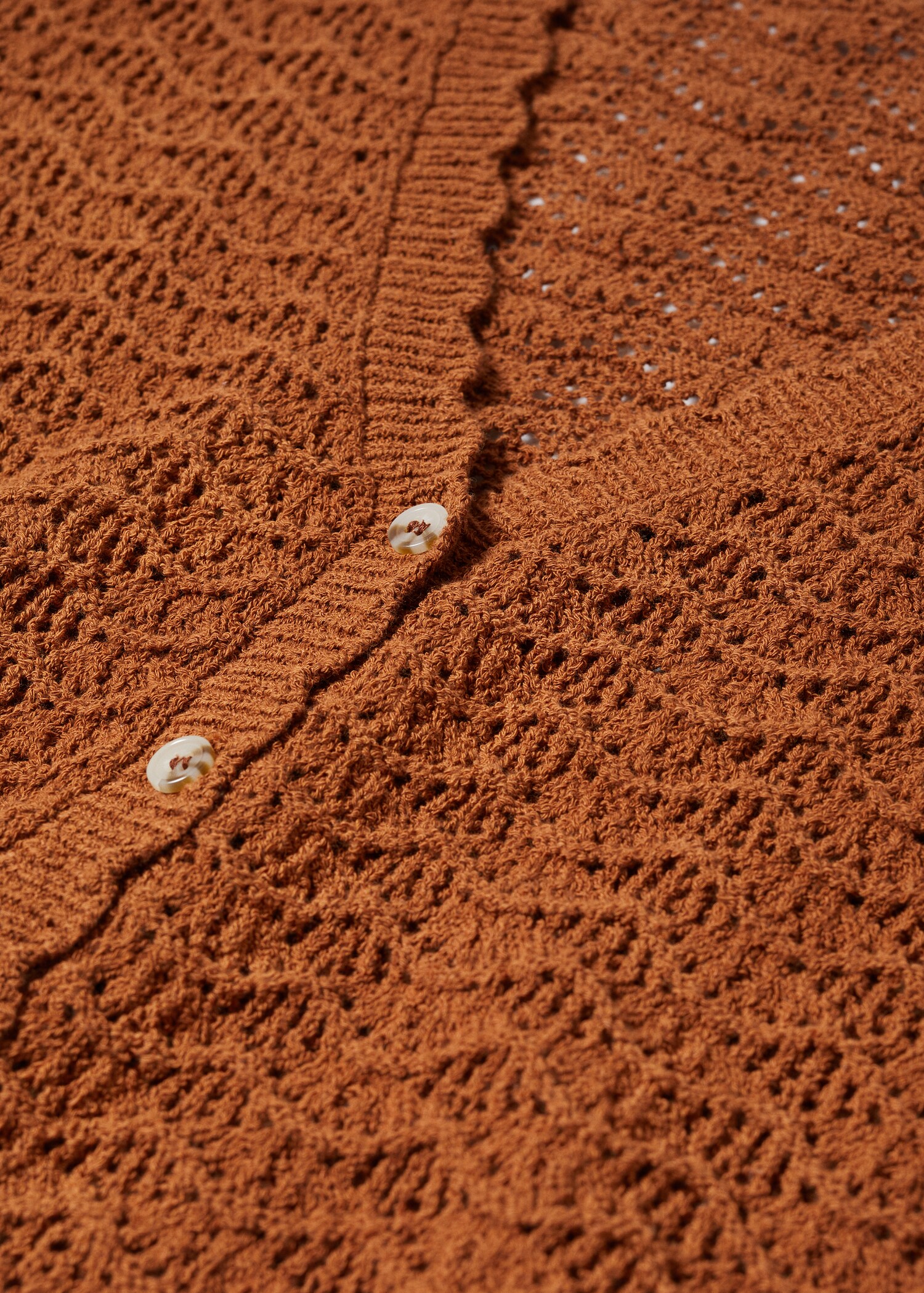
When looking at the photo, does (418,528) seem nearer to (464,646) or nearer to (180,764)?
(464,646)

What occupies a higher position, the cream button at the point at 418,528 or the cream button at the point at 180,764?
the cream button at the point at 418,528

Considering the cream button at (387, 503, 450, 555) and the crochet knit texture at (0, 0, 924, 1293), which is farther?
the cream button at (387, 503, 450, 555)

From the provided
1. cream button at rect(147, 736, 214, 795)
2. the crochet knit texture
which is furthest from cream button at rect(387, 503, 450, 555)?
cream button at rect(147, 736, 214, 795)

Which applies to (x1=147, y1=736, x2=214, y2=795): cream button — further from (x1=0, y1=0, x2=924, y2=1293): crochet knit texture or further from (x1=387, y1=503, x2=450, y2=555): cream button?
(x1=387, y1=503, x2=450, y2=555): cream button

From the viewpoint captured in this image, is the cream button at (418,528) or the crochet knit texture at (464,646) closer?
the crochet knit texture at (464,646)

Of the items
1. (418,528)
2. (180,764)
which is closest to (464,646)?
(418,528)

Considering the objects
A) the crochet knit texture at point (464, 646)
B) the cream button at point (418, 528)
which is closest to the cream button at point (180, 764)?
the crochet knit texture at point (464, 646)

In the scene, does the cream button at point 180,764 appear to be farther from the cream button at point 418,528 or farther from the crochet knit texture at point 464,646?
the cream button at point 418,528

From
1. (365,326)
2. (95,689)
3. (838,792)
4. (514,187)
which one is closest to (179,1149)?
(95,689)
